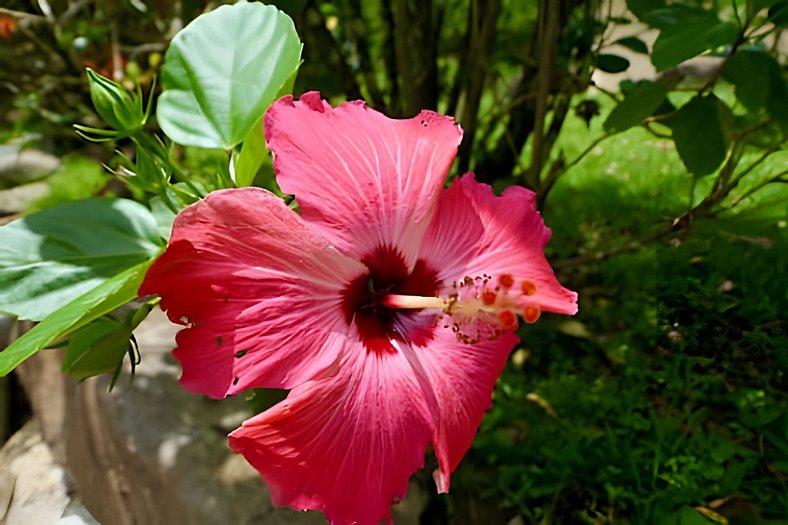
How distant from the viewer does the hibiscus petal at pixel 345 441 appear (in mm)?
593

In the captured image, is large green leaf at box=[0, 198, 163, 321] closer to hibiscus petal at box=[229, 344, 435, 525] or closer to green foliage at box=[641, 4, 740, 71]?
hibiscus petal at box=[229, 344, 435, 525]

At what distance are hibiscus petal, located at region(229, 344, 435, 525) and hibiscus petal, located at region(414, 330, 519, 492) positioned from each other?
3cm

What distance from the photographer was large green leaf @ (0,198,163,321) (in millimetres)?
688

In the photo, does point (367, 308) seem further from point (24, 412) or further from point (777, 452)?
point (24, 412)

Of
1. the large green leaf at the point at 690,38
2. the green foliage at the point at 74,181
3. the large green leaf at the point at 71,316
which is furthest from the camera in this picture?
the green foliage at the point at 74,181

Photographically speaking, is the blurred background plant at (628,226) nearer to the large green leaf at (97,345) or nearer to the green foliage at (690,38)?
the green foliage at (690,38)

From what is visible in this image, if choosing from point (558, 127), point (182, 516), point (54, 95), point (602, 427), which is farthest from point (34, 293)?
point (54, 95)

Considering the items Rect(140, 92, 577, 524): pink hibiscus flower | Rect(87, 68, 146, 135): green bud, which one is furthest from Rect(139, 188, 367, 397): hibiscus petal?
Rect(87, 68, 146, 135): green bud

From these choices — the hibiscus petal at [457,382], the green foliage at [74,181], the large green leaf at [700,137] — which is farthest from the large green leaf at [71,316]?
the green foliage at [74,181]

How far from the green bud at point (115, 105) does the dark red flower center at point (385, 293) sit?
0.31m

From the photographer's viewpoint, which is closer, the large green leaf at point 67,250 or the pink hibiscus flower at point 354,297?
the pink hibiscus flower at point 354,297

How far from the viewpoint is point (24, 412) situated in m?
1.36

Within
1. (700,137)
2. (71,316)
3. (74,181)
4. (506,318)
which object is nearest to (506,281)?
(506,318)

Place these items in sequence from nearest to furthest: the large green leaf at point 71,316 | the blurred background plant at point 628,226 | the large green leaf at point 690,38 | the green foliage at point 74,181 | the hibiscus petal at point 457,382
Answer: the large green leaf at point 71,316, the hibiscus petal at point 457,382, the large green leaf at point 690,38, the blurred background plant at point 628,226, the green foliage at point 74,181
